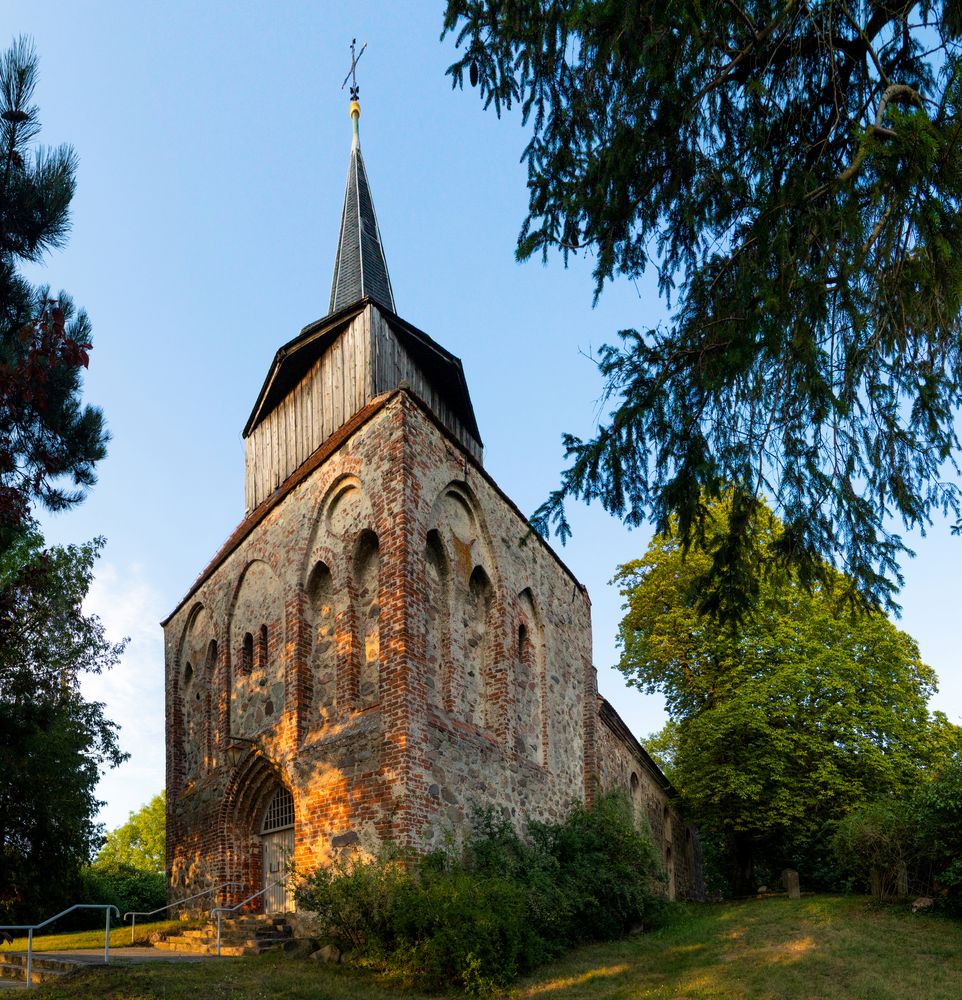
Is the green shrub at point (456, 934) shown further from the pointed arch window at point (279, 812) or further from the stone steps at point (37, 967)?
the pointed arch window at point (279, 812)

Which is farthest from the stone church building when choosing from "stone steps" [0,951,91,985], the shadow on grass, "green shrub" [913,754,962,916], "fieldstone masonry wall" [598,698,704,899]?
"green shrub" [913,754,962,916]

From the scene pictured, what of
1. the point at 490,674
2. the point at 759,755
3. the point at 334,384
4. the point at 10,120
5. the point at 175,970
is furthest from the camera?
the point at 759,755

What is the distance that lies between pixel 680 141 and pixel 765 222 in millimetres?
1084

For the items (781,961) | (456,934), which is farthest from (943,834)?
(456,934)

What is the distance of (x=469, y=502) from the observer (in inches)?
652

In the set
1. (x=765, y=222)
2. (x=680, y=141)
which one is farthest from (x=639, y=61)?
(x=765, y=222)

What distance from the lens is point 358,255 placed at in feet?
69.1

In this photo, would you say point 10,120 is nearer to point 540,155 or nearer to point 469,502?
point 540,155

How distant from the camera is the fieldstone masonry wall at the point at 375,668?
44.1ft

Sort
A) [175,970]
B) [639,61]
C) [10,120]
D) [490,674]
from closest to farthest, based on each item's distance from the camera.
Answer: [639,61] < [10,120] < [175,970] < [490,674]

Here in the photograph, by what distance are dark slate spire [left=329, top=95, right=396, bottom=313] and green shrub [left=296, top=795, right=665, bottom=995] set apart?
11549 millimetres

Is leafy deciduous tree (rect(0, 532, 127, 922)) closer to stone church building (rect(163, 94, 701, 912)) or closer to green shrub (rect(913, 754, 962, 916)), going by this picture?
stone church building (rect(163, 94, 701, 912))

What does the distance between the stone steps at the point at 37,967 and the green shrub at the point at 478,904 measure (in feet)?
9.47

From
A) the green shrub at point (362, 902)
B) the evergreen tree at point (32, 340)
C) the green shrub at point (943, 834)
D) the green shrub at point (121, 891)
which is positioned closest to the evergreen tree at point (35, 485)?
the evergreen tree at point (32, 340)
